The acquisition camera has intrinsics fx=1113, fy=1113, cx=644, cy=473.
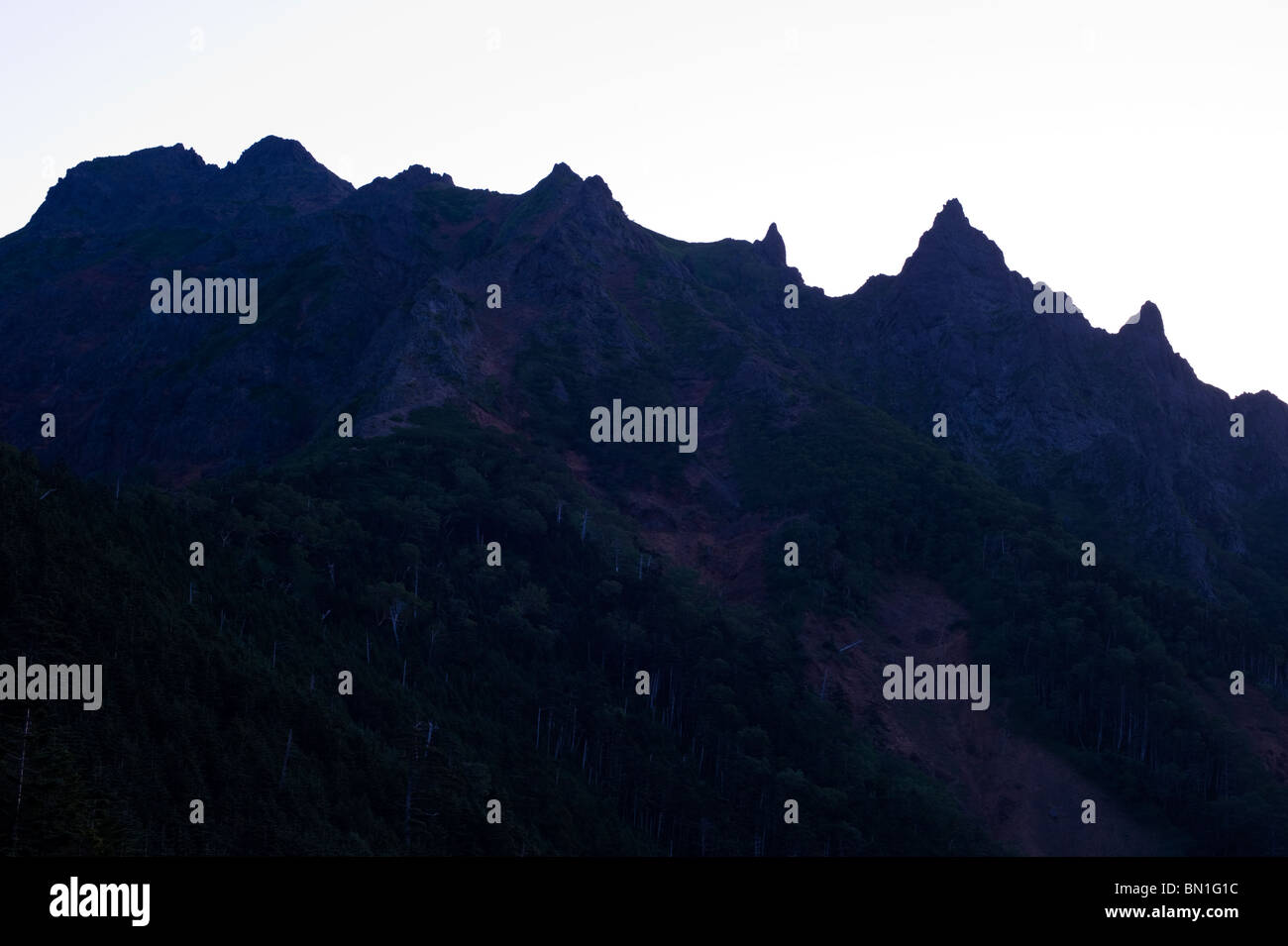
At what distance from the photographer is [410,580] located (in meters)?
122

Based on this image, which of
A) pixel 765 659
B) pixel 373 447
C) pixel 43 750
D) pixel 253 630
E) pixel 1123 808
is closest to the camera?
pixel 43 750

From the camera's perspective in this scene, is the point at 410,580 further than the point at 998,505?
No

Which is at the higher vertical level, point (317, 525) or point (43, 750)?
point (317, 525)

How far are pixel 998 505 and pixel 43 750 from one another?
429ft

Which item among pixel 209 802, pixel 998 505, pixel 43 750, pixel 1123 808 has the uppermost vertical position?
pixel 998 505

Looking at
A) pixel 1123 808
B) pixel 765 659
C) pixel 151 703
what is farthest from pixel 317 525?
pixel 1123 808

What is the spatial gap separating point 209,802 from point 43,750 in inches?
1029

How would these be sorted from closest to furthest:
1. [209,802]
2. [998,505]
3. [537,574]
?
[209,802]
[537,574]
[998,505]

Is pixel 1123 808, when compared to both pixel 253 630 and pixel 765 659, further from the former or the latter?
pixel 253 630

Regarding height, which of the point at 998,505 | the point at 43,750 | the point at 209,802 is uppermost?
the point at 998,505
